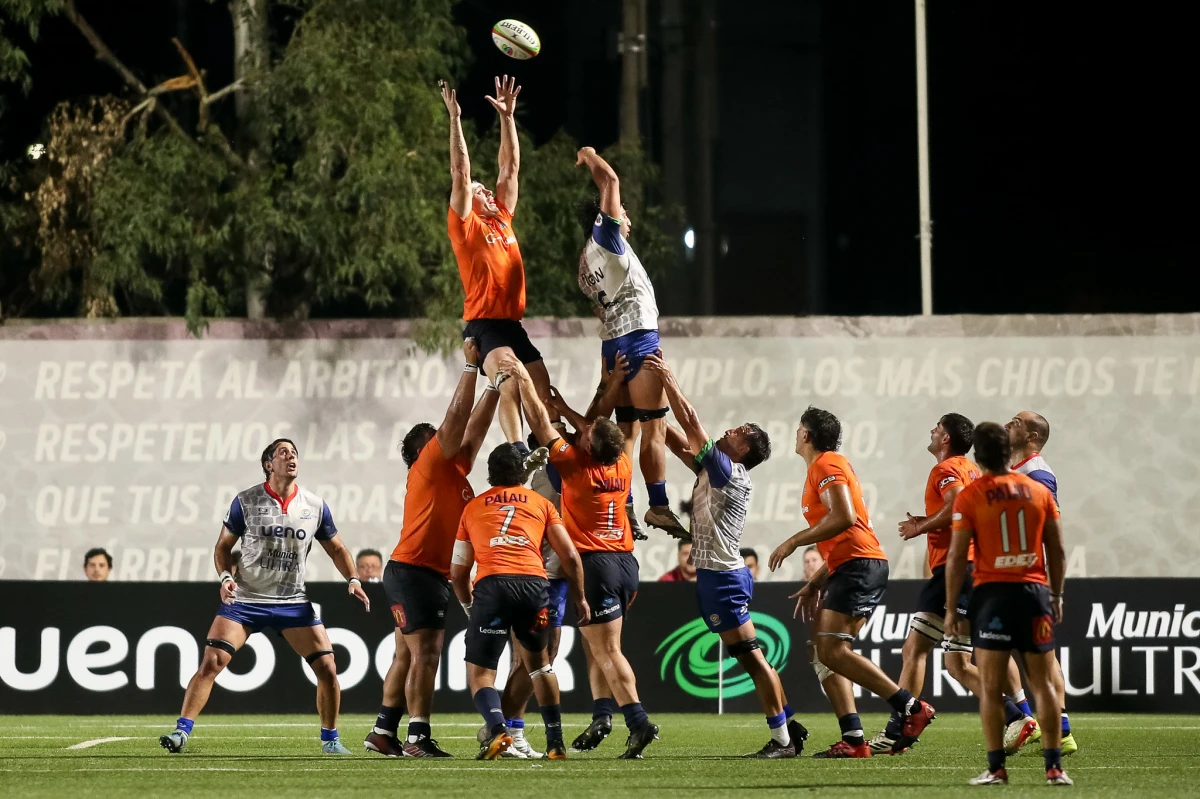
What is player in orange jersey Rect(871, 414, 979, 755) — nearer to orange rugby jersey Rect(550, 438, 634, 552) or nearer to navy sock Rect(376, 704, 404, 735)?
orange rugby jersey Rect(550, 438, 634, 552)

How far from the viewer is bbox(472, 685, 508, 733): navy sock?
10.9 metres

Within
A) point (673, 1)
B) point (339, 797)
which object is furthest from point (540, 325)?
point (339, 797)

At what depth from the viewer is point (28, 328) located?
2086 centimetres

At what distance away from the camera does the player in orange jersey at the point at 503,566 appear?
10.9m

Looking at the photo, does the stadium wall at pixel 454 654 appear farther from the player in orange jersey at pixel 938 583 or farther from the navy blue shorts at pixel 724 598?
the navy blue shorts at pixel 724 598

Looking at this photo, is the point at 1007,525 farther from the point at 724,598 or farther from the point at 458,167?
the point at 458,167

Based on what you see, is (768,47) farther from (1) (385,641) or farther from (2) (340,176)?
(1) (385,641)

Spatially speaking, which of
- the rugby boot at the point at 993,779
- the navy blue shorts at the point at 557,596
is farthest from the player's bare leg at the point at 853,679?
the rugby boot at the point at 993,779

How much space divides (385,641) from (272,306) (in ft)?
19.4

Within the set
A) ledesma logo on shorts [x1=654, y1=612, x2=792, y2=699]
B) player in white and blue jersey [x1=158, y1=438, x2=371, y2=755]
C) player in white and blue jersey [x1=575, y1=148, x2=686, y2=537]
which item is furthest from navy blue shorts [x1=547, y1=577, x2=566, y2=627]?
ledesma logo on shorts [x1=654, y1=612, x2=792, y2=699]

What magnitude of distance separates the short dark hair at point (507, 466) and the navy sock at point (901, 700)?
111 inches

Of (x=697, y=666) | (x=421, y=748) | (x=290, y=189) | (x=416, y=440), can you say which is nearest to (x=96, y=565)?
(x=290, y=189)

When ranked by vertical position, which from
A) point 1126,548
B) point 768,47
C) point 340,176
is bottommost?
point 1126,548

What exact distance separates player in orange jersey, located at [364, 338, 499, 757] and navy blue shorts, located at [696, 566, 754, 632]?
167 cm
